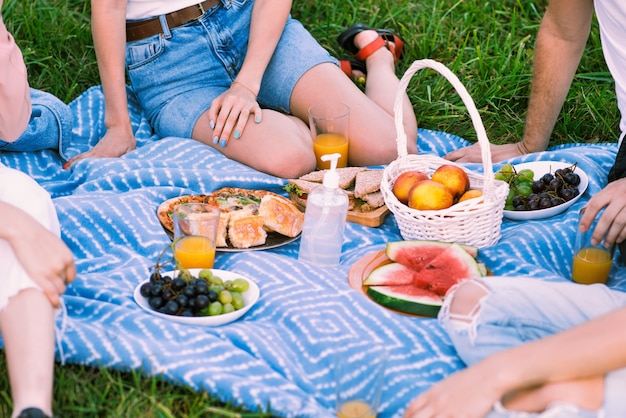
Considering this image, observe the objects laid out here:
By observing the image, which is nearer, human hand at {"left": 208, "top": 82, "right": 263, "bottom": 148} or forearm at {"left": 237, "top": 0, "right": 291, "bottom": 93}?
human hand at {"left": 208, "top": 82, "right": 263, "bottom": 148}

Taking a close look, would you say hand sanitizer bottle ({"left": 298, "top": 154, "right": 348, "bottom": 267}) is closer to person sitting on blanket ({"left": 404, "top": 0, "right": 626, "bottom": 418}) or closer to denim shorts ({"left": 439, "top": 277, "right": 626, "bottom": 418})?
person sitting on blanket ({"left": 404, "top": 0, "right": 626, "bottom": 418})

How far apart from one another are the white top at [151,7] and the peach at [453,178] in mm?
1547

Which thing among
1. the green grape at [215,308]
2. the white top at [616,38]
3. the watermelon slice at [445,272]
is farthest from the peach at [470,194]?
the green grape at [215,308]

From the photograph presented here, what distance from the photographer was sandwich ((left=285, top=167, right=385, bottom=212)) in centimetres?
372

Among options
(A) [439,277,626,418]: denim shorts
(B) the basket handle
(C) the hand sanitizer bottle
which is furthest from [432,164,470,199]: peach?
(A) [439,277,626,418]: denim shorts

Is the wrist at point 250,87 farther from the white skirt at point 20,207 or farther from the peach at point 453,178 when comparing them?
the white skirt at point 20,207

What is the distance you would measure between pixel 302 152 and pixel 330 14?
164cm

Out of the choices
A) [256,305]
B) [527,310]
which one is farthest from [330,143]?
[527,310]

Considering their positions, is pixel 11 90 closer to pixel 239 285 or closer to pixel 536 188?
pixel 239 285

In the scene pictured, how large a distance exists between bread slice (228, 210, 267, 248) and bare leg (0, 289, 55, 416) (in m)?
1.04

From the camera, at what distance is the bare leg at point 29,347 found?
7.60 ft

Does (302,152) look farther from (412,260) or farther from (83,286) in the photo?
(83,286)

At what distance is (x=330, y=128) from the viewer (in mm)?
4062

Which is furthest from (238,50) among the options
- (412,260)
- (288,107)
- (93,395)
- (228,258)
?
(93,395)
